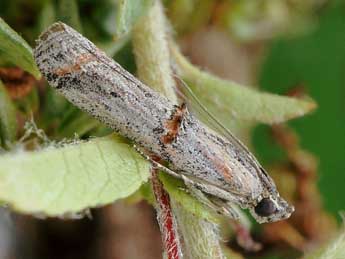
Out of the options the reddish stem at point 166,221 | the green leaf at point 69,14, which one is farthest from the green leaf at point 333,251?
the green leaf at point 69,14

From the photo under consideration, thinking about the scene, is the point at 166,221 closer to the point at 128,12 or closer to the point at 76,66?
the point at 76,66

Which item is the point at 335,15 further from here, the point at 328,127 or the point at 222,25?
the point at 222,25

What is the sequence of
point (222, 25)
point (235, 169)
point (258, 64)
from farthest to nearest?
point (258, 64) < point (222, 25) < point (235, 169)

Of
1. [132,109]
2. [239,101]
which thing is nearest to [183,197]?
[132,109]

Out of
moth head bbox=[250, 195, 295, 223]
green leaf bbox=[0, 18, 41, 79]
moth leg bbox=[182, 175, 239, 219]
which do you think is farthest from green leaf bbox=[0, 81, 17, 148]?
moth head bbox=[250, 195, 295, 223]

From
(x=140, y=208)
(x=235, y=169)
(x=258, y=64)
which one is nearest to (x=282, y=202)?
(x=235, y=169)
